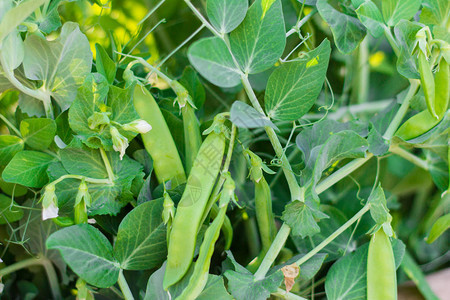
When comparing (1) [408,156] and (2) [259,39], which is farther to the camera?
(1) [408,156]

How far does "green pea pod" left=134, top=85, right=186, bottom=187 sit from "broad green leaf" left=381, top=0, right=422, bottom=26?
0.23m

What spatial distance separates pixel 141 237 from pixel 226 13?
195mm

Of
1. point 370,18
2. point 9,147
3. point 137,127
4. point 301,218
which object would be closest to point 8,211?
point 9,147

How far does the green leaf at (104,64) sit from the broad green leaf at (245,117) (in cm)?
13

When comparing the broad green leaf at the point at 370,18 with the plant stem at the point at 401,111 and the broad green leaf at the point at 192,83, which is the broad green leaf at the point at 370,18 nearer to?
the plant stem at the point at 401,111

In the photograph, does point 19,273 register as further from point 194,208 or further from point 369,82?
point 369,82

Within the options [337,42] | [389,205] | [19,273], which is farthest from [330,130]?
[19,273]

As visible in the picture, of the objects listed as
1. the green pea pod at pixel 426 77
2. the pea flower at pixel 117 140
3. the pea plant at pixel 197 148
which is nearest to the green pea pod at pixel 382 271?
the pea plant at pixel 197 148

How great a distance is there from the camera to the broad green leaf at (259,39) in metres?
0.35

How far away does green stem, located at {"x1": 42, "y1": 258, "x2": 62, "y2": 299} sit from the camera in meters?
0.47

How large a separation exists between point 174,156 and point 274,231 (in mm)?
115

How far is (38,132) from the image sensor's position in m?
0.38

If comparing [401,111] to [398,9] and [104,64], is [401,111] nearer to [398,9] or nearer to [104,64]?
[398,9]

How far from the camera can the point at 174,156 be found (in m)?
0.39
